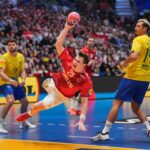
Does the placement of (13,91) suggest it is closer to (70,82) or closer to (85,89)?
(70,82)

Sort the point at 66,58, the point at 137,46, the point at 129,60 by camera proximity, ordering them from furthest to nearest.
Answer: the point at 66,58, the point at 137,46, the point at 129,60

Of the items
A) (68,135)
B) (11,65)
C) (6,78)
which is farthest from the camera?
(11,65)

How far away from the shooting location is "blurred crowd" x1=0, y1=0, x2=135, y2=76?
2271cm

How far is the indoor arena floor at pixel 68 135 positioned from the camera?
8062 millimetres

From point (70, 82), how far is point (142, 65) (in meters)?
1.32

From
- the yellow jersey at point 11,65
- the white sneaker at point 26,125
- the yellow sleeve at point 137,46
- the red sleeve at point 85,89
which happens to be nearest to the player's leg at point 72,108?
the white sneaker at point 26,125

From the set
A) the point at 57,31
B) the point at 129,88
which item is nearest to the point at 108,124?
the point at 129,88

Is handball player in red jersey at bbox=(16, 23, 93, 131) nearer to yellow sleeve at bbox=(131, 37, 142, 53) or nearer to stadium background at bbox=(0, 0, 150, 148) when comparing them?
yellow sleeve at bbox=(131, 37, 142, 53)

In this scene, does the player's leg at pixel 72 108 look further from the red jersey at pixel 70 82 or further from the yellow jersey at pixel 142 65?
the yellow jersey at pixel 142 65

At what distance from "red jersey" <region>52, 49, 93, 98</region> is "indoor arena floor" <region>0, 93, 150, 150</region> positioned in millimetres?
847

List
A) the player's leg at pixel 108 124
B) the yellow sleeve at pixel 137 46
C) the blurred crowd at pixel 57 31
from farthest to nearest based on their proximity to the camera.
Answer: the blurred crowd at pixel 57 31 < the player's leg at pixel 108 124 < the yellow sleeve at pixel 137 46

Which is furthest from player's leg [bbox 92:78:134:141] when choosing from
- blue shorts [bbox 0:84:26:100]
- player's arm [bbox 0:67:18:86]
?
blue shorts [bbox 0:84:26:100]

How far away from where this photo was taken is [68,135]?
9.33m

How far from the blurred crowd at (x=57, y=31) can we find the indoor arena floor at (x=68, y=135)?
30.7 ft
